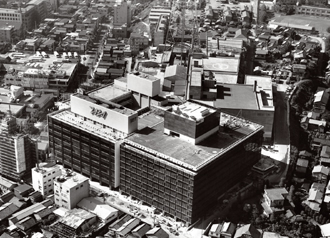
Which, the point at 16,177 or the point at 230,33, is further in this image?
the point at 230,33

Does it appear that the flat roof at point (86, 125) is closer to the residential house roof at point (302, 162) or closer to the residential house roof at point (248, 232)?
the residential house roof at point (248, 232)

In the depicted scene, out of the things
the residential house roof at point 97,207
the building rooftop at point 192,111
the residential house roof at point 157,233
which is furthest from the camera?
the building rooftop at point 192,111

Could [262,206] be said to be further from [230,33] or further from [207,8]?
[207,8]

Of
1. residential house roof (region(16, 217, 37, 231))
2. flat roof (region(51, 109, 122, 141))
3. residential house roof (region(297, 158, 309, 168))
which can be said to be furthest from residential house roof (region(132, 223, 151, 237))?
residential house roof (region(297, 158, 309, 168))

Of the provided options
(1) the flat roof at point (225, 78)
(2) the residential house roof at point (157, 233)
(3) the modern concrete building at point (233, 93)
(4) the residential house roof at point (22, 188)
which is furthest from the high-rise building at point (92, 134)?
(1) the flat roof at point (225, 78)

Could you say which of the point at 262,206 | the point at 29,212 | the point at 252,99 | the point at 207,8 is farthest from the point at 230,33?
the point at 29,212

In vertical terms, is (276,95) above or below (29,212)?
above
